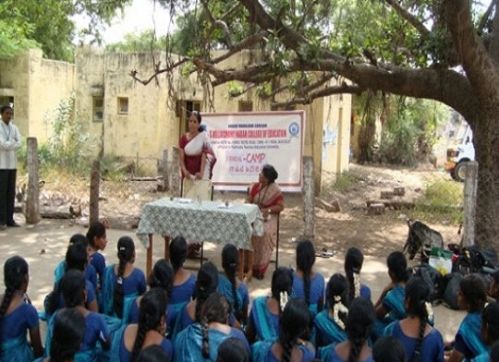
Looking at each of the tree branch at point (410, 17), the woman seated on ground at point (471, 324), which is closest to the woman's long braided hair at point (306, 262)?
the woman seated on ground at point (471, 324)

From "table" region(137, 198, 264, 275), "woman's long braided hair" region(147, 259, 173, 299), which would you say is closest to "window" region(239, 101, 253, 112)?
"table" region(137, 198, 264, 275)

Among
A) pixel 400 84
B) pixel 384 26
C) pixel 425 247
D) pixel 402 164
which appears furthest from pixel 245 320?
pixel 402 164

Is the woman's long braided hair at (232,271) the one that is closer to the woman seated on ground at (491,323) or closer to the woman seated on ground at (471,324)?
the woman seated on ground at (471,324)

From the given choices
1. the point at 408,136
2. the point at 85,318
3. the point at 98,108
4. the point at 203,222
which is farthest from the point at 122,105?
the point at 85,318

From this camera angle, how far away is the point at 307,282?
14.2 feet

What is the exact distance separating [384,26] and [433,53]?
8.29 feet

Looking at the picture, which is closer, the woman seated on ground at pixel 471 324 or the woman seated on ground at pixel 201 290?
the woman seated on ground at pixel 471 324

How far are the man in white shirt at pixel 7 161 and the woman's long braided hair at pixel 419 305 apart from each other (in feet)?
23.4

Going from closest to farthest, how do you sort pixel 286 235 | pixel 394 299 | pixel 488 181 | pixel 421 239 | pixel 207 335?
1. pixel 207 335
2. pixel 394 299
3. pixel 421 239
4. pixel 488 181
5. pixel 286 235

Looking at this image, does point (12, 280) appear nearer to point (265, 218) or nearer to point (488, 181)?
point (265, 218)

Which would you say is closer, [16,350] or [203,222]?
[16,350]

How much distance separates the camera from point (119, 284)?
433cm

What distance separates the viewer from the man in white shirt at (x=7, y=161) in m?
8.62

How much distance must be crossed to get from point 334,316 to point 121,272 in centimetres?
176
